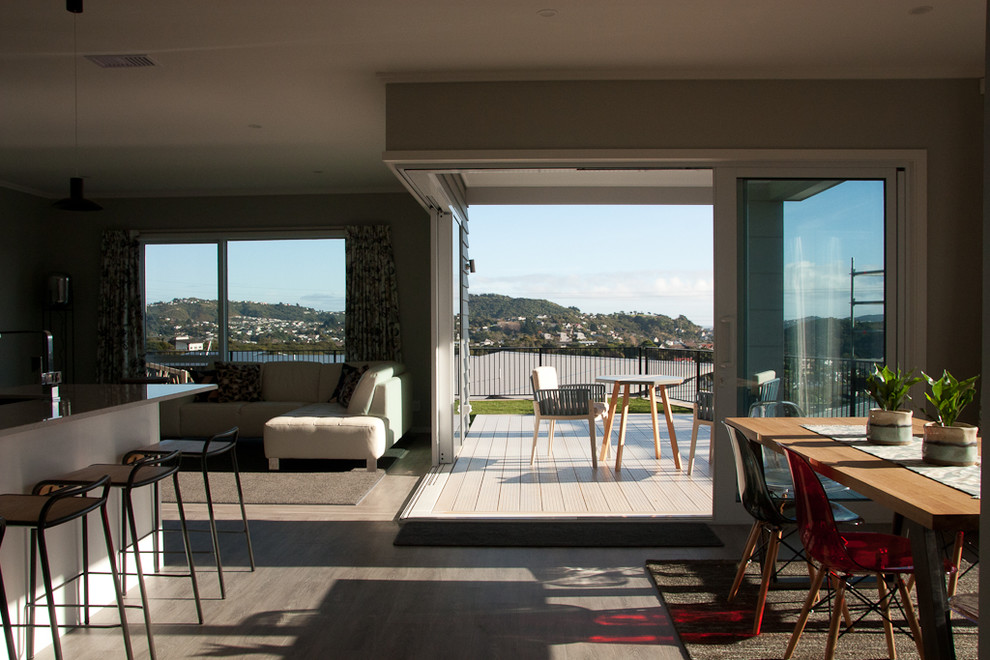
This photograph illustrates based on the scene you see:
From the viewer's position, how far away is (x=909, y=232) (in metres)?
4.00

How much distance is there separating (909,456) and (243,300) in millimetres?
6794

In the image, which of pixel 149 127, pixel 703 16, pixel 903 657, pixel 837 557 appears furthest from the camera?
pixel 149 127

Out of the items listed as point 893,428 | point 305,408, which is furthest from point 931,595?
point 305,408

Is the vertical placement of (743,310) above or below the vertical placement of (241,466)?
above

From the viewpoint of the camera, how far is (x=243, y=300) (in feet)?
25.2

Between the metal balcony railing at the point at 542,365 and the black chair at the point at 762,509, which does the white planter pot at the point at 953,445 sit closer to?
the black chair at the point at 762,509

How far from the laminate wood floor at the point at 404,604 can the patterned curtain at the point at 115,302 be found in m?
4.51

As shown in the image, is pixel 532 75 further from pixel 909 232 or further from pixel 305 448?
pixel 305 448

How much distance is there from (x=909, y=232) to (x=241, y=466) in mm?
5236

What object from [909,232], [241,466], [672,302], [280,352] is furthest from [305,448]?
[672,302]

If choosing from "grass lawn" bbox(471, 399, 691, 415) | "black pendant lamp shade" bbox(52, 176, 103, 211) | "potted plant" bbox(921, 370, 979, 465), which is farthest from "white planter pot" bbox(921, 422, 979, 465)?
"grass lawn" bbox(471, 399, 691, 415)

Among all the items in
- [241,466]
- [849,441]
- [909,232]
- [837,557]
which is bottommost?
[241,466]

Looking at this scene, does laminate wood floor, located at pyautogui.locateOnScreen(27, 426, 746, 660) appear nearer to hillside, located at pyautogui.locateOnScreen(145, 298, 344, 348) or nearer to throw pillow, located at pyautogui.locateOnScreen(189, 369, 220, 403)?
throw pillow, located at pyautogui.locateOnScreen(189, 369, 220, 403)

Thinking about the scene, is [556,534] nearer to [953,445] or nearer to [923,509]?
[953,445]
